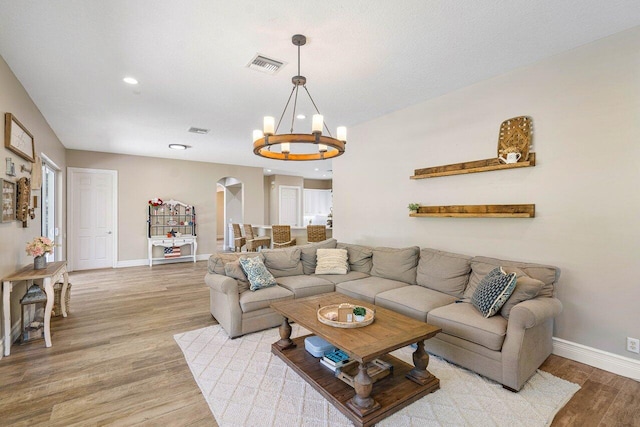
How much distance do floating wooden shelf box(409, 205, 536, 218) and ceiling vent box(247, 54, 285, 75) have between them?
98.1 inches

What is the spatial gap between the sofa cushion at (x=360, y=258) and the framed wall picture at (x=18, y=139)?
13.3ft

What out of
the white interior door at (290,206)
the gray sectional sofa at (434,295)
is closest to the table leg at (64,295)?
the gray sectional sofa at (434,295)

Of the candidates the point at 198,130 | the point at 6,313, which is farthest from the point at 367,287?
the point at 198,130

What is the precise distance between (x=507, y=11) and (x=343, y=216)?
368 cm

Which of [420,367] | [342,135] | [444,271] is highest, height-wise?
[342,135]

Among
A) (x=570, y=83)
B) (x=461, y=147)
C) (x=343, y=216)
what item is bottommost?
(x=343, y=216)

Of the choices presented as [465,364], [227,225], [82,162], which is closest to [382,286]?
[465,364]

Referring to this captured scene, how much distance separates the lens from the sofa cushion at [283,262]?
4082mm

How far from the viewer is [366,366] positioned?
1972mm

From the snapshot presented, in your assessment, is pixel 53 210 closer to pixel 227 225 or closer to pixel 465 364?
pixel 227 225

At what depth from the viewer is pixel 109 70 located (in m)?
3.13

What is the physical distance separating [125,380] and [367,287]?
8.08 feet

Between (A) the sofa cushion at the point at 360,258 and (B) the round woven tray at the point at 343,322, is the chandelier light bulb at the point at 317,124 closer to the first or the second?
(B) the round woven tray at the point at 343,322

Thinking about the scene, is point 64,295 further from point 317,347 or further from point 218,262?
point 317,347
